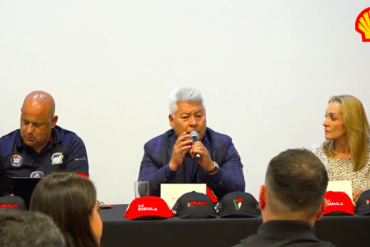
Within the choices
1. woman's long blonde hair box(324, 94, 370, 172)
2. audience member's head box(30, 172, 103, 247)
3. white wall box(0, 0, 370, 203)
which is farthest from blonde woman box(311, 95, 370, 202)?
audience member's head box(30, 172, 103, 247)

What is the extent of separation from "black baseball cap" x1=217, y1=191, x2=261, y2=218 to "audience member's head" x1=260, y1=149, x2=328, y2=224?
0.99 meters

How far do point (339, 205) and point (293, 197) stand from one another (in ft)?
3.85

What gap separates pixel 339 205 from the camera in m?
2.58

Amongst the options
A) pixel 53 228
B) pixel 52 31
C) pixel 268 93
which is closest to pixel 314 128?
pixel 268 93

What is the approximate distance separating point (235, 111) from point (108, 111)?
0.92 m

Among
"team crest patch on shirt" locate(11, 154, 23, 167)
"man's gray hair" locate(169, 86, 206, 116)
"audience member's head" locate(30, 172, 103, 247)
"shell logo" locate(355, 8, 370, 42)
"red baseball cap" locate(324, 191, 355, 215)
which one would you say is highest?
"shell logo" locate(355, 8, 370, 42)

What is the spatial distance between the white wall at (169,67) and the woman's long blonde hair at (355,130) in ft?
2.61

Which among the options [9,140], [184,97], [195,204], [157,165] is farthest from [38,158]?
[195,204]

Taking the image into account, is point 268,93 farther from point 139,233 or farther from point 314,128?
point 139,233

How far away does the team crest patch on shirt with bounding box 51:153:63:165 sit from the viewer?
3.21m

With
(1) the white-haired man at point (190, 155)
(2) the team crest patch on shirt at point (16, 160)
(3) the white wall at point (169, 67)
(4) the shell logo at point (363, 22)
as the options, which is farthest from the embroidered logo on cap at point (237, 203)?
(4) the shell logo at point (363, 22)

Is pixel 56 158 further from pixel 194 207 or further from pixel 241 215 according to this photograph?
pixel 241 215

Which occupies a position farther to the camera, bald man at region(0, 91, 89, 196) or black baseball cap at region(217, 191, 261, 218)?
bald man at region(0, 91, 89, 196)

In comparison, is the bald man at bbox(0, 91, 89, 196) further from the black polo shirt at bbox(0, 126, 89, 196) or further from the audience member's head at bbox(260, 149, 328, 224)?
the audience member's head at bbox(260, 149, 328, 224)
